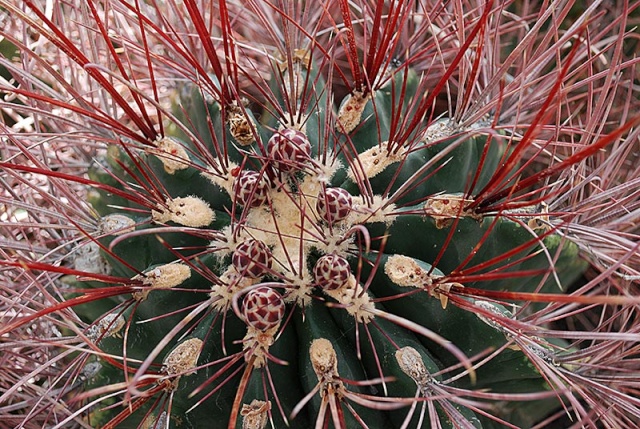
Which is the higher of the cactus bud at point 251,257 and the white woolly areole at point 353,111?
the white woolly areole at point 353,111

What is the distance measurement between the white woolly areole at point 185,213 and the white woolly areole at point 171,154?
5cm

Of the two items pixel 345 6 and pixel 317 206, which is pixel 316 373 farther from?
pixel 345 6

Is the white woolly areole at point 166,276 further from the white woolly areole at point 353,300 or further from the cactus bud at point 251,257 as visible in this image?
the white woolly areole at point 353,300

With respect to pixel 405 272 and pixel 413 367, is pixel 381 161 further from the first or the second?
pixel 413 367

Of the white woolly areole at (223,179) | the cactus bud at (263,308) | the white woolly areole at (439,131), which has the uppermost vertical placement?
the white woolly areole at (439,131)

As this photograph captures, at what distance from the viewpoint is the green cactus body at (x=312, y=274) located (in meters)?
0.88

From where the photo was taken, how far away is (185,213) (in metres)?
0.97

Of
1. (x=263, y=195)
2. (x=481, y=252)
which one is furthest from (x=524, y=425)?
(x=263, y=195)

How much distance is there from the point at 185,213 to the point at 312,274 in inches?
7.7

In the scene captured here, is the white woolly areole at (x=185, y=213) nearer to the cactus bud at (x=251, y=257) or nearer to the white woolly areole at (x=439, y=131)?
the cactus bud at (x=251, y=257)

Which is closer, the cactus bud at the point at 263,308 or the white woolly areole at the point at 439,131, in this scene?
the cactus bud at the point at 263,308

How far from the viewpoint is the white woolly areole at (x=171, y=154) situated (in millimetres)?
998

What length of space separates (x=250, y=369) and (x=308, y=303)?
4.6 inches

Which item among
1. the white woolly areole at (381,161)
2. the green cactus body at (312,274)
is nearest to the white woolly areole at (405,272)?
the green cactus body at (312,274)
